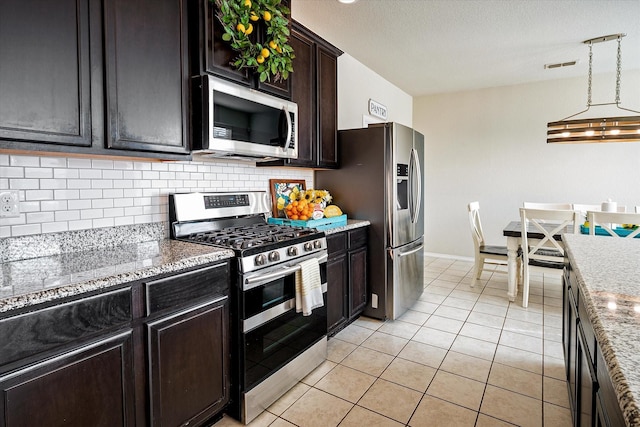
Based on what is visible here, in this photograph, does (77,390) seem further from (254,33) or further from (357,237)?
(357,237)

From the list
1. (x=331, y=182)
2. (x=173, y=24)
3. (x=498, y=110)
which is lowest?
(x=331, y=182)

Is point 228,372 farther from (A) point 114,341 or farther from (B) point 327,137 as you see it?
(B) point 327,137

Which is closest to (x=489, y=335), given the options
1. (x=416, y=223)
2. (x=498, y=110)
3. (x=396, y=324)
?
(x=396, y=324)

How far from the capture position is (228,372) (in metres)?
1.86

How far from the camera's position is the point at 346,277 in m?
2.94

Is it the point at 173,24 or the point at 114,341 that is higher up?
the point at 173,24

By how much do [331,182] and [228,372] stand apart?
1962 millimetres

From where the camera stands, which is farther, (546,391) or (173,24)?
(546,391)

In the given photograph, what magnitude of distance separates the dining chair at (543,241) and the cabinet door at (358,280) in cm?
160

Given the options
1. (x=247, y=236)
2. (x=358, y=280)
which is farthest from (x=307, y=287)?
(x=358, y=280)

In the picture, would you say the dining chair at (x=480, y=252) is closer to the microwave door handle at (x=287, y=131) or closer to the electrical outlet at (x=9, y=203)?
the microwave door handle at (x=287, y=131)

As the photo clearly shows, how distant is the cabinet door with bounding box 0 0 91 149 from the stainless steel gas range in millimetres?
800

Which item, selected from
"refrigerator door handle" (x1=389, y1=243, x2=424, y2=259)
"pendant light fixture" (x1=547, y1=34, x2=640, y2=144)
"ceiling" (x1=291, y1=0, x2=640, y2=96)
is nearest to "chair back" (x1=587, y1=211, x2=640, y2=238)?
"pendant light fixture" (x1=547, y1=34, x2=640, y2=144)

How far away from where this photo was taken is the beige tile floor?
6.29 feet
